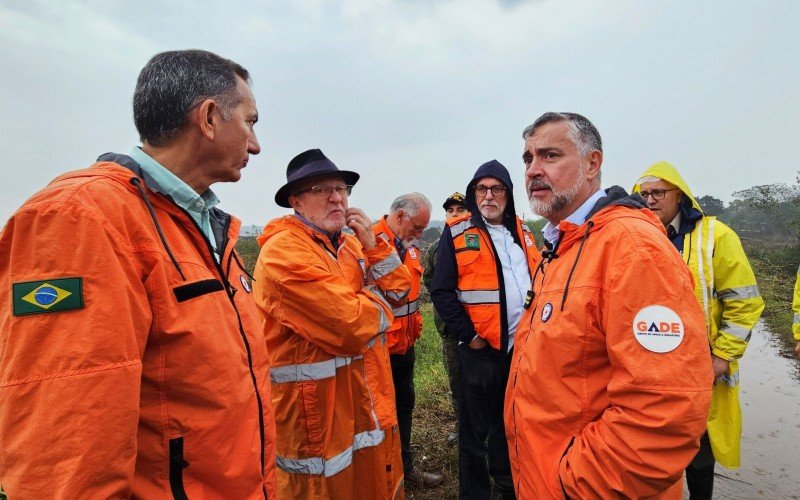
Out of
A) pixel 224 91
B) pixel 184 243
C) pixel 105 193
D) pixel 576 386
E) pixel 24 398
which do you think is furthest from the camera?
pixel 576 386

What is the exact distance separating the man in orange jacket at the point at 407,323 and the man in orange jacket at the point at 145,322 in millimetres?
2150

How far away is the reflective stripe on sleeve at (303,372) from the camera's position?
8.75ft

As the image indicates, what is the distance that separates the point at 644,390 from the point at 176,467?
1699 mm

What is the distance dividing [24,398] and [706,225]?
14.4ft

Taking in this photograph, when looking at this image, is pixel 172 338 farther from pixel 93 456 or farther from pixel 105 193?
pixel 105 193

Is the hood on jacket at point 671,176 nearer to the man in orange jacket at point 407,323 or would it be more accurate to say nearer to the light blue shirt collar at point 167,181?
the man in orange jacket at point 407,323

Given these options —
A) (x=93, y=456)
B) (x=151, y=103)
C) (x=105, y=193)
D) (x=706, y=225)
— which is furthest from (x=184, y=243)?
(x=706, y=225)

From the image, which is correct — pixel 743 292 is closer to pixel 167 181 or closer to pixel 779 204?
pixel 167 181

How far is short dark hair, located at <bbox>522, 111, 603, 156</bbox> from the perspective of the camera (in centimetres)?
229

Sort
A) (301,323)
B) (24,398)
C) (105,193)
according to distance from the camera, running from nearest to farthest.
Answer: (24,398), (105,193), (301,323)

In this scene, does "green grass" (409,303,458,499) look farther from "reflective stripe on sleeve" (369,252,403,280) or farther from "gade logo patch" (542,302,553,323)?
"gade logo patch" (542,302,553,323)

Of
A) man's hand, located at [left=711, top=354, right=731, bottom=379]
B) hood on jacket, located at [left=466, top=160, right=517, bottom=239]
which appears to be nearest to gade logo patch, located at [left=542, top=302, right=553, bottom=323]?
hood on jacket, located at [left=466, top=160, right=517, bottom=239]

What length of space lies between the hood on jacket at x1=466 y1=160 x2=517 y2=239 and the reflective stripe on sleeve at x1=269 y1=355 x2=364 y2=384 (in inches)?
81.8

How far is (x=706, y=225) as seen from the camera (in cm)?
345
